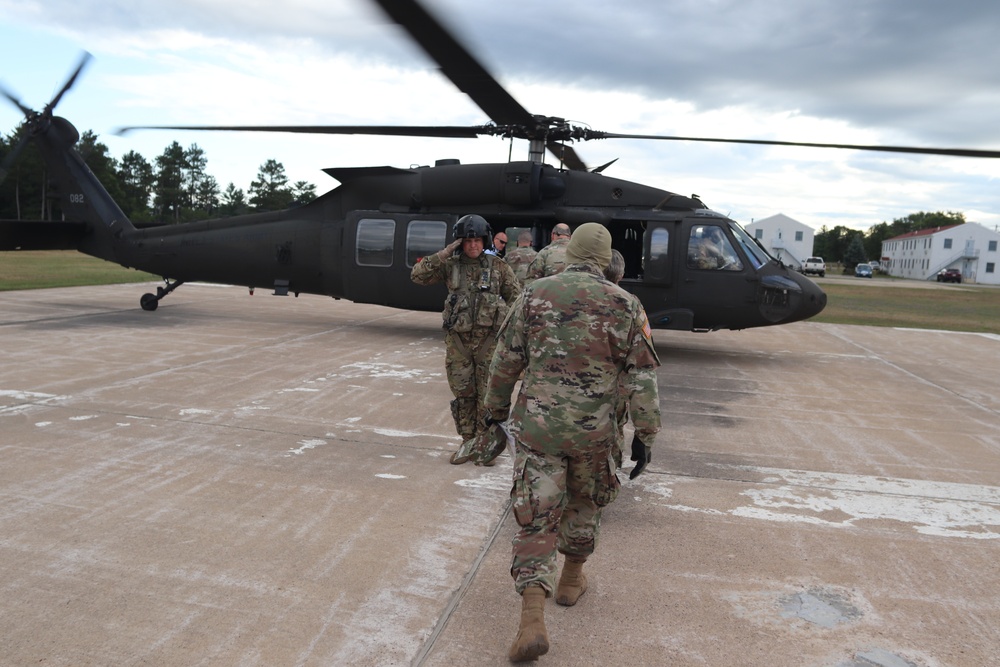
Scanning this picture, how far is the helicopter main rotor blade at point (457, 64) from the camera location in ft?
11.3

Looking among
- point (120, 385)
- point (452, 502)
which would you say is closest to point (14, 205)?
point (120, 385)

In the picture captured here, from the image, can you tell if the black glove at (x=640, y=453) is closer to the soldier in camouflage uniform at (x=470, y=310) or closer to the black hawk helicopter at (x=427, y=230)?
the soldier in camouflage uniform at (x=470, y=310)

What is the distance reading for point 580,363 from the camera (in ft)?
9.88

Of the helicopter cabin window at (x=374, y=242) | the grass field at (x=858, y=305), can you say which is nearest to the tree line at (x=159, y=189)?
the grass field at (x=858, y=305)

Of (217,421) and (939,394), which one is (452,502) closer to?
(217,421)

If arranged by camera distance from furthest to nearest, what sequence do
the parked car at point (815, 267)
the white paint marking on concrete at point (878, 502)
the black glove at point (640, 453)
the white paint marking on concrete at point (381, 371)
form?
the parked car at point (815, 267) → the white paint marking on concrete at point (381, 371) → the white paint marking on concrete at point (878, 502) → the black glove at point (640, 453)

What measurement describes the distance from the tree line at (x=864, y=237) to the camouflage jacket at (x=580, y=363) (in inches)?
3598

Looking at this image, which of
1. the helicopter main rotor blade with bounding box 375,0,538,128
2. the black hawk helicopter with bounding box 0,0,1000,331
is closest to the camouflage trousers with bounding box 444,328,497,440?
the helicopter main rotor blade with bounding box 375,0,538,128

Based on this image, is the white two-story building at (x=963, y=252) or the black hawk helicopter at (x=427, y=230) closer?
the black hawk helicopter at (x=427, y=230)

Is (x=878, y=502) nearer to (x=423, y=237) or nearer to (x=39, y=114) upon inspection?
(x=423, y=237)

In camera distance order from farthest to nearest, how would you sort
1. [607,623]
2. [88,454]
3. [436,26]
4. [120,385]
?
[120,385] → [88,454] → [436,26] → [607,623]

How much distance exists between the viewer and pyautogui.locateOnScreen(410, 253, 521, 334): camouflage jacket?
5.16 meters

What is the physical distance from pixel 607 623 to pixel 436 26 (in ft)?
10.1

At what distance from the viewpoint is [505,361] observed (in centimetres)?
318
